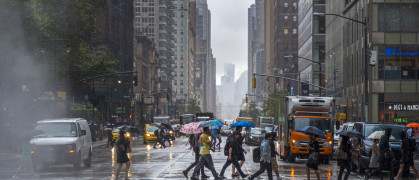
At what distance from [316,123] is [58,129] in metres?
12.6

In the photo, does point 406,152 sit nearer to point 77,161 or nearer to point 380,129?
point 380,129

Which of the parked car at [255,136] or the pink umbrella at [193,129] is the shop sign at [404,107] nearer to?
the parked car at [255,136]

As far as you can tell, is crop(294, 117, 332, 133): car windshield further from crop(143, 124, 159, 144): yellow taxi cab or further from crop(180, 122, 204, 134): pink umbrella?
crop(143, 124, 159, 144): yellow taxi cab

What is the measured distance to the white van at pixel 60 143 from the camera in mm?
24266

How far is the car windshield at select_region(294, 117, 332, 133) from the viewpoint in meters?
31.0

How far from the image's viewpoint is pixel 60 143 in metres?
24.4

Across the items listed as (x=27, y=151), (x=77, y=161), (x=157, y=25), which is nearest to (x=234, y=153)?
(x=77, y=161)

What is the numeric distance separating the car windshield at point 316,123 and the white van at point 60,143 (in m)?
10.4

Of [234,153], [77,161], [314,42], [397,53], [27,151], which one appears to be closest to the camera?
[234,153]

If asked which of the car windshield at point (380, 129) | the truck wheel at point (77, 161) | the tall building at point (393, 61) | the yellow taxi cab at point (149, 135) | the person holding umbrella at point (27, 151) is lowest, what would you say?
the yellow taxi cab at point (149, 135)

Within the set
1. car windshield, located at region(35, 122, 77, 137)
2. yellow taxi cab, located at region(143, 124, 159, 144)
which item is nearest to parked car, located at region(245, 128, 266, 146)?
yellow taxi cab, located at region(143, 124, 159, 144)

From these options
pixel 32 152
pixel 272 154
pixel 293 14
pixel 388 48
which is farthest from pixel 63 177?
pixel 293 14

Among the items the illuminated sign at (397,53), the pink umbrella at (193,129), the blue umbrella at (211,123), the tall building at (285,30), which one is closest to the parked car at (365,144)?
the blue umbrella at (211,123)

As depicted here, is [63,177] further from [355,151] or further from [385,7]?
[385,7]
